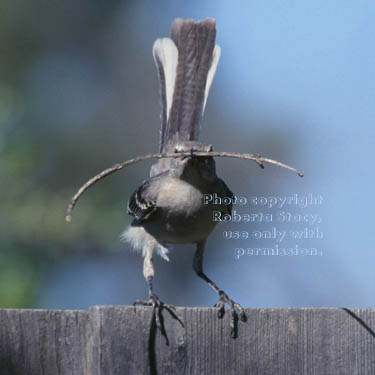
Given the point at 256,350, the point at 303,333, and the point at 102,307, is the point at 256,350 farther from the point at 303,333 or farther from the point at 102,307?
the point at 102,307

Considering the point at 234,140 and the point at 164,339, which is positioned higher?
the point at 234,140

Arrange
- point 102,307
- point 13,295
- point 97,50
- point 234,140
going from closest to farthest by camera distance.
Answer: point 102,307
point 13,295
point 234,140
point 97,50

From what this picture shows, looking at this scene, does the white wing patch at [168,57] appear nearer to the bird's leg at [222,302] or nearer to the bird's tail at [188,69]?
the bird's tail at [188,69]

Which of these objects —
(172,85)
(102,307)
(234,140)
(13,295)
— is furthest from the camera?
(234,140)

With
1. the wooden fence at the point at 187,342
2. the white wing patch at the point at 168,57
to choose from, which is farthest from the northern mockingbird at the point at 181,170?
the wooden fence at the point at 187,342

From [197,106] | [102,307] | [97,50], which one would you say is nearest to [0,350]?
[102,307]

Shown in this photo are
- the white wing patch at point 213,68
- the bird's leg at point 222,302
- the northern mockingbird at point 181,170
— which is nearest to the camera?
the bird's leg at point 222,302

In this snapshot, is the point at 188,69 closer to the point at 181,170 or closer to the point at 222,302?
the point at 181,170
